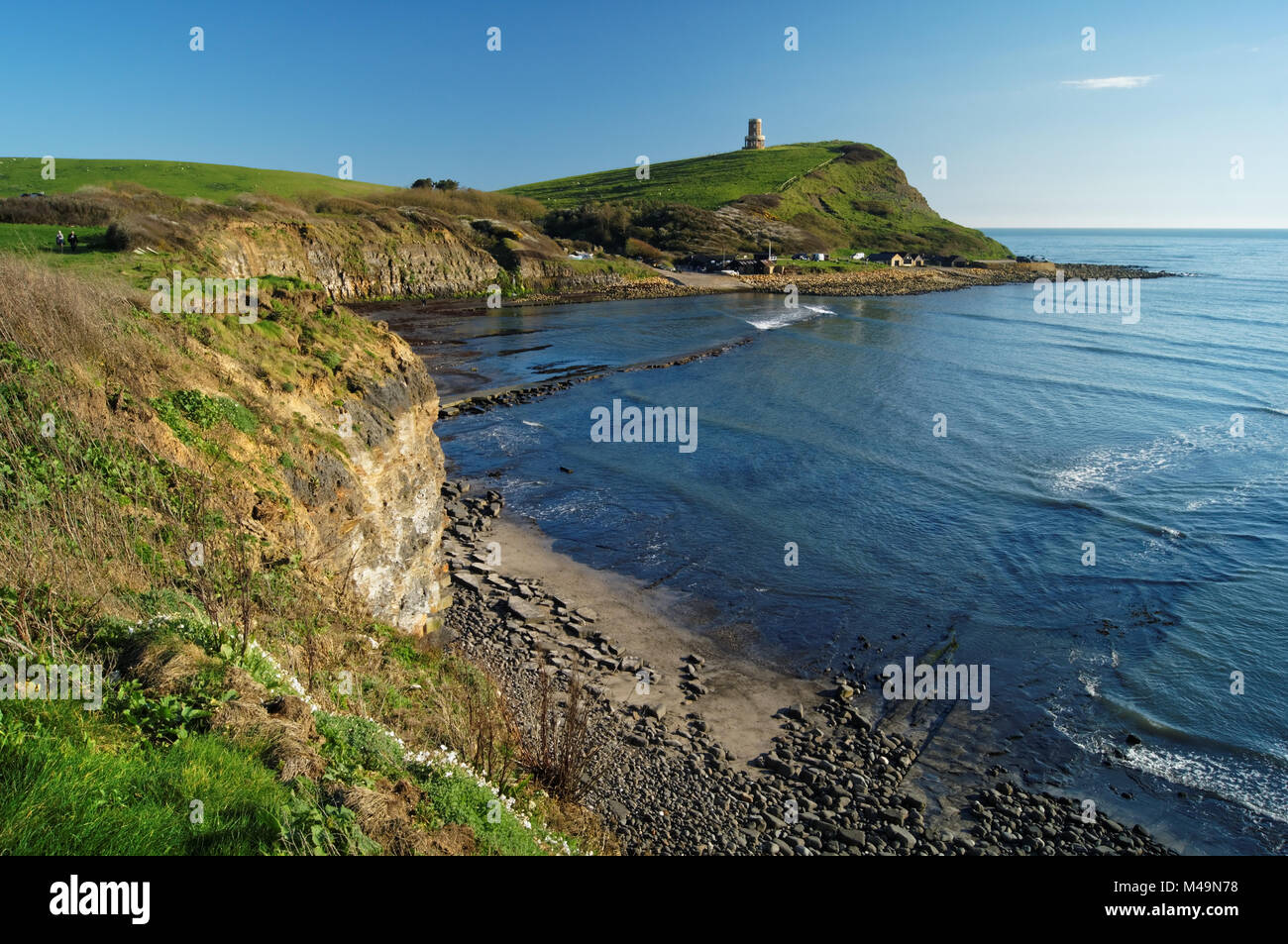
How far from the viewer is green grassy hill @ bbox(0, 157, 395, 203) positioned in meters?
85.6

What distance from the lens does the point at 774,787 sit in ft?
48.1

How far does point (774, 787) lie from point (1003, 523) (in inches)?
748

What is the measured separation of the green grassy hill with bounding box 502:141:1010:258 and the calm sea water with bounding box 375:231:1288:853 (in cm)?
8464

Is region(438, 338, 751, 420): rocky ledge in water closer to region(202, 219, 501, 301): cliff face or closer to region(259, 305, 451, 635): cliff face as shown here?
region(259, 305, 451, 635): cliff face

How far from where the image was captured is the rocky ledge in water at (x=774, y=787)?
13.2 metres

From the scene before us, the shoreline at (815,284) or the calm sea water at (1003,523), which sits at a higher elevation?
the shoreline at (815,284)

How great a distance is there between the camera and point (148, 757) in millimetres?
5879

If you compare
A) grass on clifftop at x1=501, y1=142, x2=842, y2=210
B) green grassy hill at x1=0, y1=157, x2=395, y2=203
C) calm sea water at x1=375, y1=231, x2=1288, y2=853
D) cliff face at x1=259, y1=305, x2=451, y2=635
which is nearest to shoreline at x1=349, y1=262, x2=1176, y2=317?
calm sea water at x1=375, y1=231, x2=1288, y2=853

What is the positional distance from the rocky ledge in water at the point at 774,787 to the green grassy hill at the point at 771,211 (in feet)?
415

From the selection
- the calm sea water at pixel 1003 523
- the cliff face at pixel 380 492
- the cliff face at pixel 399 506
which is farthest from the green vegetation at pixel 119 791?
the calm sea water at pixel 1003 523

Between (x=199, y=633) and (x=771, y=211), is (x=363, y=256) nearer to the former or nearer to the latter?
(x=199, y=633)

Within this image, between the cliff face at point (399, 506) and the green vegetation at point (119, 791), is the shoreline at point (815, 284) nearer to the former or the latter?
the cliff face at point (399, 506)
